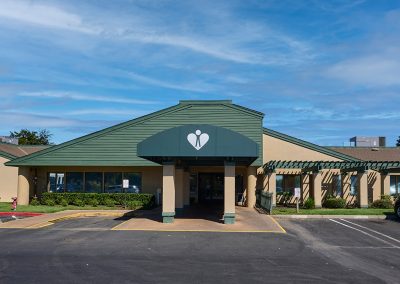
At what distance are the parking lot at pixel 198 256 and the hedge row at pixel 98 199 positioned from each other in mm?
9597

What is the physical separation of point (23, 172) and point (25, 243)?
16.3m

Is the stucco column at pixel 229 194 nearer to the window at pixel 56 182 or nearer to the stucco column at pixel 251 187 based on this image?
the stucco column at pixel 251 187

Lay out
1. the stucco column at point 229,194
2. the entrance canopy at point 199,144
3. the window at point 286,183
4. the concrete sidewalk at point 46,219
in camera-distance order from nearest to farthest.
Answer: the entrance canopy at point 199,144 < the concrete sidewalk at point 46,219 < the stucco column at point 229,194 < the window at point 286,183

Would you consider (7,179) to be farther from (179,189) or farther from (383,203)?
(383,203)

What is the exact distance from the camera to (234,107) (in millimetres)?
28562

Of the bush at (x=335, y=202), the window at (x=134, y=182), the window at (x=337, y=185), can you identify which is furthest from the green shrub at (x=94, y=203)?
the window at (x=337, y=185)

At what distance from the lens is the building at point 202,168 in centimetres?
2838

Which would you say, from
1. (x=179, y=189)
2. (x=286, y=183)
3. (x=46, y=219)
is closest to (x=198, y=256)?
(x=46, y=219)

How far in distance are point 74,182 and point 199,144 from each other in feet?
51.1

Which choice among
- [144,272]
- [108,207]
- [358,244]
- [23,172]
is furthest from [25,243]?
[23,172]

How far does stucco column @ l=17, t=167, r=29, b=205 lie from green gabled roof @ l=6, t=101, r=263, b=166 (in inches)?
34.9

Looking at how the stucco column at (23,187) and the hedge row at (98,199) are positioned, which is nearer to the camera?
the hedge row at (98,199)

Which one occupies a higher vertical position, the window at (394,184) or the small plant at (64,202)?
the window at (394,184)

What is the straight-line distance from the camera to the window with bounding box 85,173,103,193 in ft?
102
